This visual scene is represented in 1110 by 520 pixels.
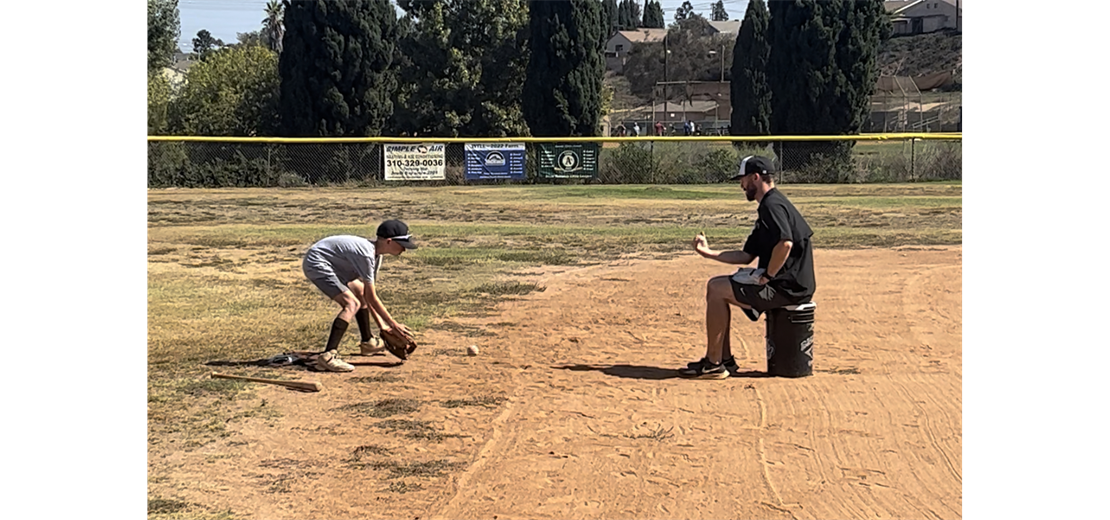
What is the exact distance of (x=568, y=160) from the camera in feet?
123

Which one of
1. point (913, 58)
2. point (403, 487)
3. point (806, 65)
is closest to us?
point (403, 487)

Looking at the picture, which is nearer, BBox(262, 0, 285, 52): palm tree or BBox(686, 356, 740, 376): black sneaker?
BBox(686, 356, 740, 376): black sneaker

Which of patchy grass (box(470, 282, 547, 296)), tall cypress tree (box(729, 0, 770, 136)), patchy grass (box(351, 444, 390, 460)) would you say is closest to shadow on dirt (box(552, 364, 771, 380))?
patchy grass (box(351, 444, 390, 460))

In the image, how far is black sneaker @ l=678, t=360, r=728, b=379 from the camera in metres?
9.75

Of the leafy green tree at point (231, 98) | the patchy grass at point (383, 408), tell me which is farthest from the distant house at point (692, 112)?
the patchy grass at point (383, 408)

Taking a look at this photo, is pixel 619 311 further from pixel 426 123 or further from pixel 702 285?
pixel 426 123

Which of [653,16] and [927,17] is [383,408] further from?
[653,16]

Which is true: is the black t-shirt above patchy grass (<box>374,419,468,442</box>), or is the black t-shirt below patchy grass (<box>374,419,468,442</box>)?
above

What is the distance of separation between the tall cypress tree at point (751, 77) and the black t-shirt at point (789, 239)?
135 feet

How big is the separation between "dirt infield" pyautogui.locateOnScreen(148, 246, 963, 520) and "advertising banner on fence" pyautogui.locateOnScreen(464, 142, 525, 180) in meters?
24.7

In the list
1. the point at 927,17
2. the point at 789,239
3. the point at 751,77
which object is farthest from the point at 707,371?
the point at 927,17

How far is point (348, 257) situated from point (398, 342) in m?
0.86

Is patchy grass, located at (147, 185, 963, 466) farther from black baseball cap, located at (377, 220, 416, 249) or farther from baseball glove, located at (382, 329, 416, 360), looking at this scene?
black baseball cap, located at (377, 220, 416, 249)

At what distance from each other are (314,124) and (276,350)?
1212 inches
